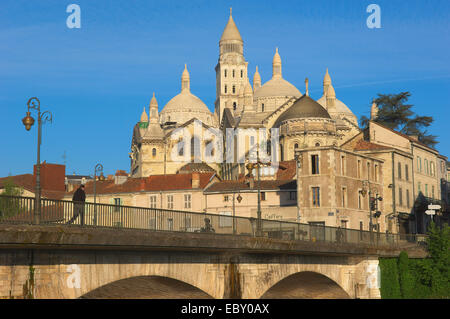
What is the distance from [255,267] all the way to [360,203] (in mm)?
31609

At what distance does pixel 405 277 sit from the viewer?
152 ft

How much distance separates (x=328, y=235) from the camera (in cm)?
4053

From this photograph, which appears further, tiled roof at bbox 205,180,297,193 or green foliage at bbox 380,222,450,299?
tiled roof at bbox 205,180,297,193

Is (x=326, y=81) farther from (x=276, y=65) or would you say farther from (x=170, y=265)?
(x=170, y=265)

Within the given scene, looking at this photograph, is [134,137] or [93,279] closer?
[93,279]

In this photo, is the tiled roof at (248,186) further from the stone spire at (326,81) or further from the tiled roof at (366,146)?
the stone spire at (326,81)

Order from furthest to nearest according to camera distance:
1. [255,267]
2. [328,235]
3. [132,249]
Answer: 1. [328,235]
2. [255,267]
3. [132,249]

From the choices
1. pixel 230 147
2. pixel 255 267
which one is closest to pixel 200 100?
pixel 230 147

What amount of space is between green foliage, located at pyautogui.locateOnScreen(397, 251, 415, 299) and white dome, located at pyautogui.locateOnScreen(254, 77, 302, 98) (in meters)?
95.0

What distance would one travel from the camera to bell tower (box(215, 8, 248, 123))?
165500 millimetres

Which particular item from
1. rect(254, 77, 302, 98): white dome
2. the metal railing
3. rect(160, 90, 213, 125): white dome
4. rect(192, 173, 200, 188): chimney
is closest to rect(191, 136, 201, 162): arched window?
rect(254, 77, 302, 98): white dome

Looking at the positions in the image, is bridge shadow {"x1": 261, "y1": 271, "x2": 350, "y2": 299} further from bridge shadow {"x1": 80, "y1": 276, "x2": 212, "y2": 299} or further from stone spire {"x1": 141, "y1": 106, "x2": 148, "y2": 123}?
stone spire {"x1": 141, "y1": 106, "x2": 148, "y2": 123}
